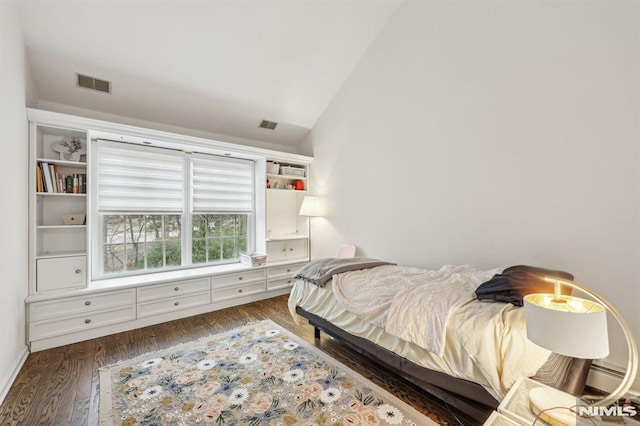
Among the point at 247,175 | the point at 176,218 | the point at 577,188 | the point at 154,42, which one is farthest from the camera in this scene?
the point at 247,175

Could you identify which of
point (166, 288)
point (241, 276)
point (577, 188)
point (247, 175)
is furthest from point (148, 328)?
point (577, 188)

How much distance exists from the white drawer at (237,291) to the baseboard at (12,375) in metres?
1.61

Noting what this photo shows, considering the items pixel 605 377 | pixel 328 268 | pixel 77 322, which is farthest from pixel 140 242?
pixel 605 377

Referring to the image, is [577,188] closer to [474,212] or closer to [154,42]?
[474,212]

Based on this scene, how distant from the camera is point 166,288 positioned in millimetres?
3176

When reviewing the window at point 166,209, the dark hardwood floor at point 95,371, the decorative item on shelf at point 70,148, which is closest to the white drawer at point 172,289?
the dark hardwood floor at point 95,371

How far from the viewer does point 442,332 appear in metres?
1.60

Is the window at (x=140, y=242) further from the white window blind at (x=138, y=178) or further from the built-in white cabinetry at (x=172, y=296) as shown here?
the built-in white cabinetry at (x=172, y=296)

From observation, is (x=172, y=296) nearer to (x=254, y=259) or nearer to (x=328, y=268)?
(x=254, y=259)

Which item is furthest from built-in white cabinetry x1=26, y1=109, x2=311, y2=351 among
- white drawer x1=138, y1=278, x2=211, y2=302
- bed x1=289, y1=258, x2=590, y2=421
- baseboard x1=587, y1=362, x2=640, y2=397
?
baseboard x1=587, y1=362, x2=640, y2=397

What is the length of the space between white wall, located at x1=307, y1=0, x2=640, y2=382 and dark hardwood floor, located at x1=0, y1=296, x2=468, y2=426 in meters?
1.37

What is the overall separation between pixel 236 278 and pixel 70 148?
88.0 inches

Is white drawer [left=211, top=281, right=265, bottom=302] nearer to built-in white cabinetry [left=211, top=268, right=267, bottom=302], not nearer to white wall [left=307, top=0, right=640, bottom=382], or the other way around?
built-in white cabinetry [left=211, top=268, right=267, bottom=302]

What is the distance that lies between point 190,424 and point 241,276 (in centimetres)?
216
